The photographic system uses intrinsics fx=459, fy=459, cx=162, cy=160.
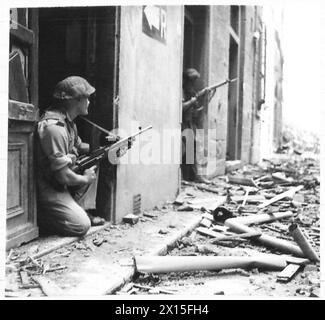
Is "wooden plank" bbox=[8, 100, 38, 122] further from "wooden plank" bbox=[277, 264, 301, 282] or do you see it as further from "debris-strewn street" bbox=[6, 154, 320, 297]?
"wooden plank" bbox=[277, 264, 301, 282]

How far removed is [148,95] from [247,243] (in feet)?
7.10

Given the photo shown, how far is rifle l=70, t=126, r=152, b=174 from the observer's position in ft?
14.2

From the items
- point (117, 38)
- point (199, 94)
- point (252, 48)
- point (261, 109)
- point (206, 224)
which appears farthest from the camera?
point (261, 109)

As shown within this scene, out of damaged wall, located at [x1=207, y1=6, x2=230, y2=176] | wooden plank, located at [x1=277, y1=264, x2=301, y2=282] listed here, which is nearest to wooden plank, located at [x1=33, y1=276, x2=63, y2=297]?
wooden plank, located at [x1=277, y1=264, x2=301, y2=282]

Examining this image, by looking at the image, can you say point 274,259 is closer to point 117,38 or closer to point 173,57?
point 117,38

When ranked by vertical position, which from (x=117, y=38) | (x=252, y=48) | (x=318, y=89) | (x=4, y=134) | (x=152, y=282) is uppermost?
(x=252, y=48)

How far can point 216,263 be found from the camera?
12.0ft

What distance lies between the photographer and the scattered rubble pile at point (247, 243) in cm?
355

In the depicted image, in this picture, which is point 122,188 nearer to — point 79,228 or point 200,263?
point 79,228

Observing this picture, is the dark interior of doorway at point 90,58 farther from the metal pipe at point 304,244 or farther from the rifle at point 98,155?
the metal pipe at point 304,244

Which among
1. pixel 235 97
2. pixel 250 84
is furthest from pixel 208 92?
pixel 250 84
